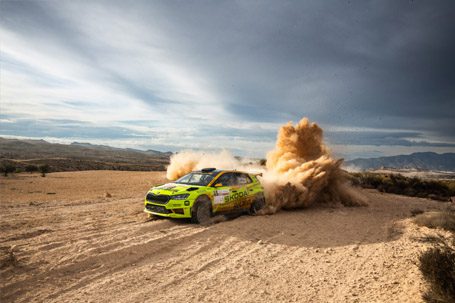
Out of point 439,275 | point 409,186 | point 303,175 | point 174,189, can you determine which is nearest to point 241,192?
point 174,189

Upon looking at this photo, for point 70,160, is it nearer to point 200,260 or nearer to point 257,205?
point 257,205

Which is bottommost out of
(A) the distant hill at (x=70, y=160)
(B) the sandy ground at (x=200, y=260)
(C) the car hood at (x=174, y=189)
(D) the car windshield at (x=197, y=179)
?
(A) the distant hill at (x=70, y=160)

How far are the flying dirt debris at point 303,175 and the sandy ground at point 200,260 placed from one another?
2.81 meters

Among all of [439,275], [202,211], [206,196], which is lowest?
[202,211]

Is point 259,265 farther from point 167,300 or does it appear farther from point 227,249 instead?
point 167,300

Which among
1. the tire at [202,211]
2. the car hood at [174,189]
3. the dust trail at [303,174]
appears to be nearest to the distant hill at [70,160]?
the dust trail at [303,174]

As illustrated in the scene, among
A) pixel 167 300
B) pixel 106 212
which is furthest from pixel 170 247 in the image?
pixel 106 212

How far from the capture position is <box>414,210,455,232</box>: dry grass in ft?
35.3

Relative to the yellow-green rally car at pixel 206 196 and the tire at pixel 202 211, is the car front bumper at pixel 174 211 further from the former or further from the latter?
the tire at pixel 202 211

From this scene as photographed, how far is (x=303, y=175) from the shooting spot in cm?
1554

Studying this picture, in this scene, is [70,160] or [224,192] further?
[70,160]

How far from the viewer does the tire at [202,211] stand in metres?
10.3

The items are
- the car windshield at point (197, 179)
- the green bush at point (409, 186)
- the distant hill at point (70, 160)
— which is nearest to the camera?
the car windshield at point (197, 179)

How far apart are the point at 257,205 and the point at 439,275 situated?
26.5ft
